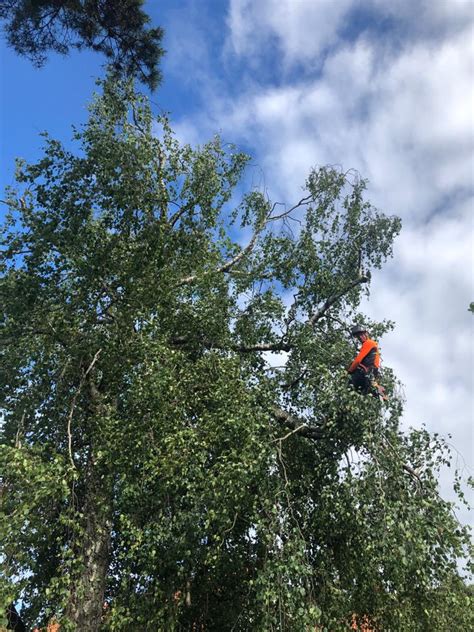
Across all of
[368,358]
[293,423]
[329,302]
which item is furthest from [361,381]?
[329,302]

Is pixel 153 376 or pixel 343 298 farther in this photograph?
pixel 343 298

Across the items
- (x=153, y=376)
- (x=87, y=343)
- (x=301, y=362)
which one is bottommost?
(x=153, y=376)

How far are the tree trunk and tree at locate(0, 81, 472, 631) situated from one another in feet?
0.11

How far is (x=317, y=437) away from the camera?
910 centimetres

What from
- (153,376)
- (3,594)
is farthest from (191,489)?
(3,594)

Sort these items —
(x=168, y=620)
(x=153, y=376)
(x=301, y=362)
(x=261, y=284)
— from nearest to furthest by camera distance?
(x=168, y=620) < (x=153, y=376) < (x=301, y=362) < (x=261, y=284)

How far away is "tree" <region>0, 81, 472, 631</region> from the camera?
6.92 metres

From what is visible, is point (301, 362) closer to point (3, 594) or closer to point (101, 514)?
point (101, 514)

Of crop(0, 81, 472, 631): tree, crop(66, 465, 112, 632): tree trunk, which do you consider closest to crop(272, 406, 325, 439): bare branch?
crop(0, 81, 472, 631): tree

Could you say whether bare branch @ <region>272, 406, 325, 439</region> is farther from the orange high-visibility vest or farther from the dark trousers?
the orange high-visibility vest

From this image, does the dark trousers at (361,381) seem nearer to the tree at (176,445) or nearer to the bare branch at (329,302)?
the tree at (176,445)

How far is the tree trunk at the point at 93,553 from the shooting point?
Result: 24.0ft

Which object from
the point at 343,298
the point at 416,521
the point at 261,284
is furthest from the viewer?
the point at 343,298

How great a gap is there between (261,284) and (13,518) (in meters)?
7.46
